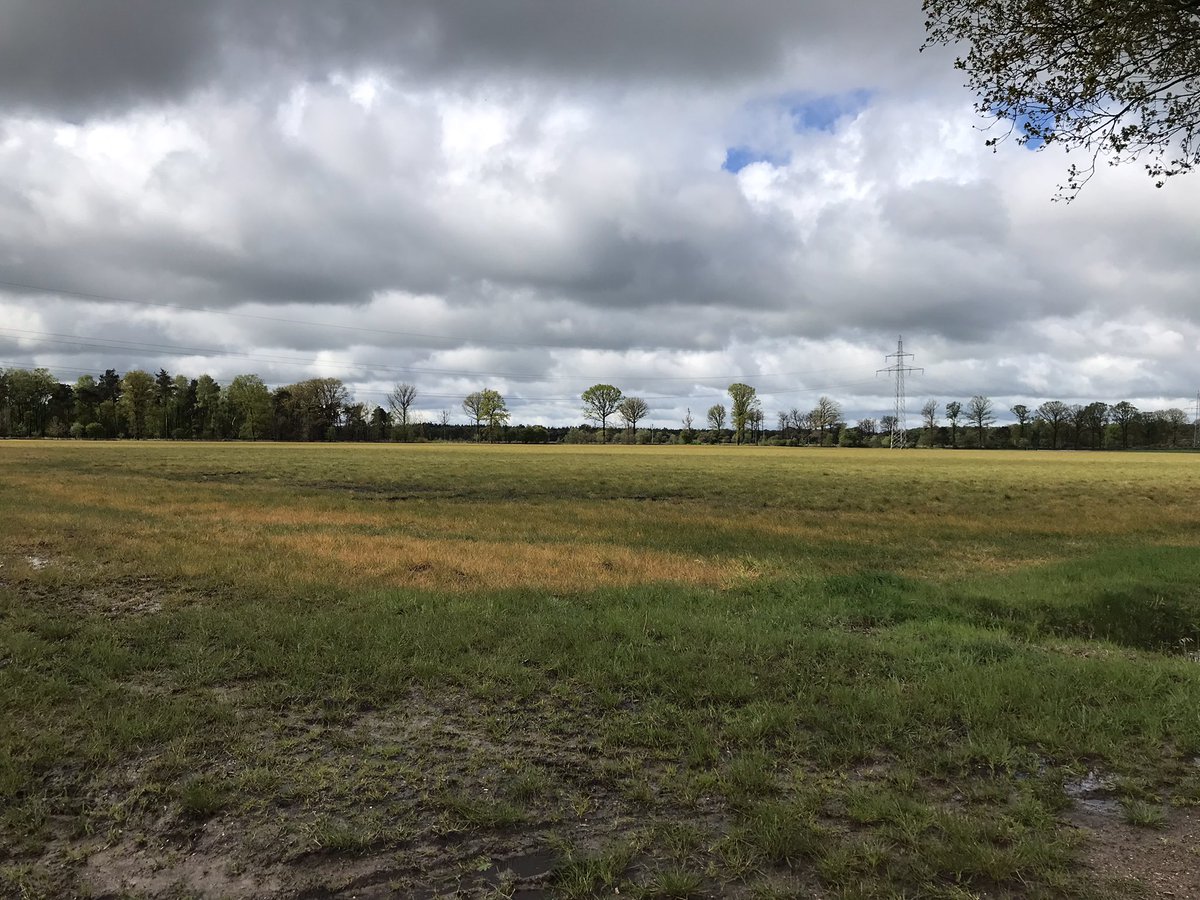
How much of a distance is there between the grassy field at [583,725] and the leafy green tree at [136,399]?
161m

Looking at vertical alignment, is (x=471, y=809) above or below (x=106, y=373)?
below

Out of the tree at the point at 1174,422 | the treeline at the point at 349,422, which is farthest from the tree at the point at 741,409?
the tree at the point at 1174,422

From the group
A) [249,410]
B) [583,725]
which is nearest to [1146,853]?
[583,725]

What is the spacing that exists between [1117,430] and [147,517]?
8071 inches

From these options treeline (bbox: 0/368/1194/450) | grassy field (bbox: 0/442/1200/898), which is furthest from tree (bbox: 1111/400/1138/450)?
grassy field (bbox: 0/442/1200/898)

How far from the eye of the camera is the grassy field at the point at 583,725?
436 centimetres

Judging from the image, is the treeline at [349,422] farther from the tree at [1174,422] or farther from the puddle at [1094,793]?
the puddle at [1094,793]

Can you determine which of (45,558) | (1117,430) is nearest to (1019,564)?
(45,558)

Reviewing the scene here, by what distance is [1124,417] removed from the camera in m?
171

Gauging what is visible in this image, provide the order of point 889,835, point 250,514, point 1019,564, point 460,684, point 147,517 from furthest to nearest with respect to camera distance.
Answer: point 250,514
point 147,517
point 1019,564
point 460,684
point 889,835

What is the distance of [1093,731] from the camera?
6355 millimetres

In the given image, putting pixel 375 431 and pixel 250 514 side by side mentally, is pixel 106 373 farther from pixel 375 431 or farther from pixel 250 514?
pixel 250 514

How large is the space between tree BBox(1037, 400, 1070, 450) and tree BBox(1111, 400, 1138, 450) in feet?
36.2

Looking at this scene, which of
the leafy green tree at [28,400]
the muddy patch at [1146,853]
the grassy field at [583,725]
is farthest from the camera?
the leafy green tree at [28,400]
